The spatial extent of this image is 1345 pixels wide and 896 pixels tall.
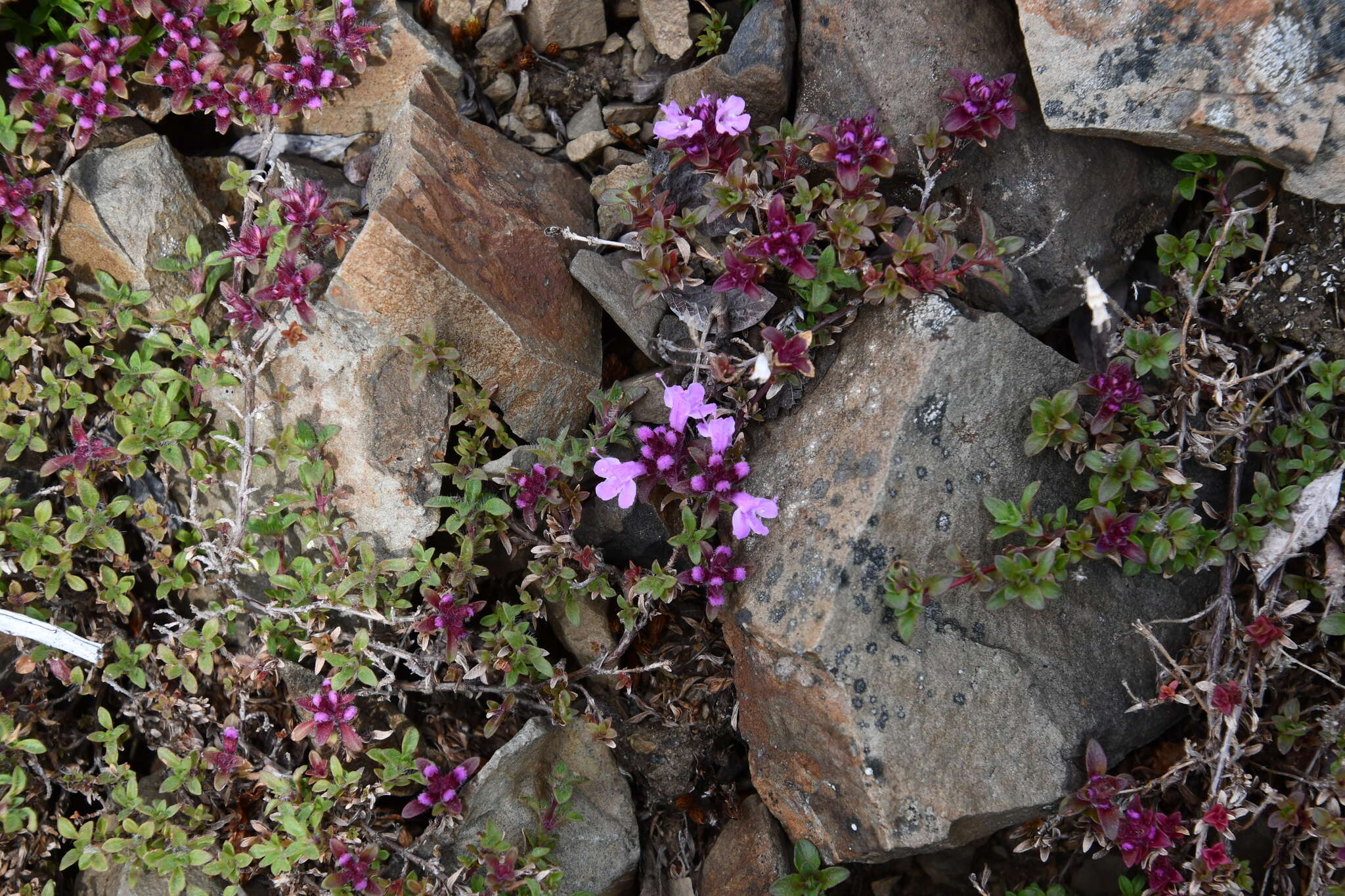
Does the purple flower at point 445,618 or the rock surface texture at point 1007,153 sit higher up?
the rock surface texture at point 1007,153

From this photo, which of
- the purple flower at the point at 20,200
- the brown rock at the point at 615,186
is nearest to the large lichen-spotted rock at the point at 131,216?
the purple flower at the point at 20,200

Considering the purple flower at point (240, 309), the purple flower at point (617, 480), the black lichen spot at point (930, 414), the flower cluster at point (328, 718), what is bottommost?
the flower cluster at point (328, 718)

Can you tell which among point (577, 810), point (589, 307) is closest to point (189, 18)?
point (589, 307)

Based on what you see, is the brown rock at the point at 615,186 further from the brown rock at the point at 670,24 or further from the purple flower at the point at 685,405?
the purple flower at the point at 685,405

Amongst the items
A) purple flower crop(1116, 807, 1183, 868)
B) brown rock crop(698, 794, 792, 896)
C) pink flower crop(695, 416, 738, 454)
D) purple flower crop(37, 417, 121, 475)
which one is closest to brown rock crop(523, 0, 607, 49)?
pink flower crop(695, 416, 738, 454)

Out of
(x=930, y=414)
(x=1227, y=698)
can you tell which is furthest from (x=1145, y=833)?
(x=930, y=414)

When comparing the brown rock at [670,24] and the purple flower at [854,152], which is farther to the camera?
the brown rock at [670,24]
